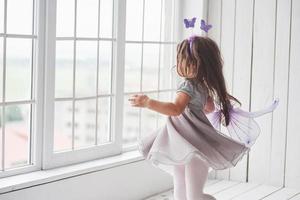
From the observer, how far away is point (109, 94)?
3.84 metres

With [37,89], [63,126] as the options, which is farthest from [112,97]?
[37,89]

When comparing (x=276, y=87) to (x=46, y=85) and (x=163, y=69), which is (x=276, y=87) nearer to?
(x=163, y=69)

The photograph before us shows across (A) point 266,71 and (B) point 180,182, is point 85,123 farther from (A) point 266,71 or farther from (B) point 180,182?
(A) point 266,71

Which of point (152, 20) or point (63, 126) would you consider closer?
point (63, 126)

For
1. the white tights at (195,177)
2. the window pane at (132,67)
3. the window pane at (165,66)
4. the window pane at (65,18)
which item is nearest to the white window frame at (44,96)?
the window pane at (65,18)

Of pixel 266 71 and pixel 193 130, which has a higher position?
pixel 266 71

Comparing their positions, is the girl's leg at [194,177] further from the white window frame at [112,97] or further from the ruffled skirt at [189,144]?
the white window frame at [112,97]

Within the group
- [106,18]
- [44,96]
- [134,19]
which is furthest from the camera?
[134,19]

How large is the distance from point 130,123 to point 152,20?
2.85 feet

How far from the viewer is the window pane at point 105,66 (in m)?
3.80

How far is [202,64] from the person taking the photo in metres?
2.85

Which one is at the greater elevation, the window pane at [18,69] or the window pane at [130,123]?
the window pane at [18,69]

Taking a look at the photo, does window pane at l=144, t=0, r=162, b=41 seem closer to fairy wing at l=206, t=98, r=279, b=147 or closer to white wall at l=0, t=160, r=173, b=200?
white wall at l=0, t=160, r=173, b=200

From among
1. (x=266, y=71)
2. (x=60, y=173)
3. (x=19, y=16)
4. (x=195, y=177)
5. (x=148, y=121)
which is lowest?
(x=60, y=173)
